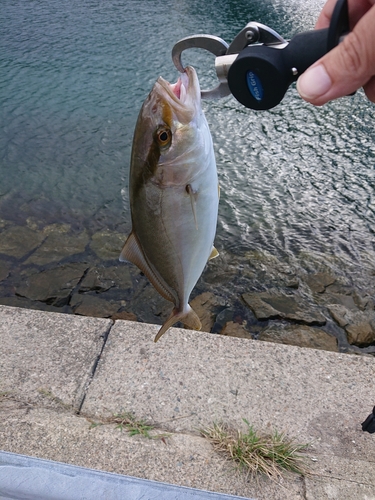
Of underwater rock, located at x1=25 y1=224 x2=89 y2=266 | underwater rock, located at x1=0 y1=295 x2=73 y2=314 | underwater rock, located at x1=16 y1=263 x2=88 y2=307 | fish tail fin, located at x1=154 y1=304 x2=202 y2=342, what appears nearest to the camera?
fish tail fin, located at x1=154 y1=304 x2=202 y2=342

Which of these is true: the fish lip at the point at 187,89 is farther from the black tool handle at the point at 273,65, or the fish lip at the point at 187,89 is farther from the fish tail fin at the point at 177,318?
the fish tail fin at the point at 177,318

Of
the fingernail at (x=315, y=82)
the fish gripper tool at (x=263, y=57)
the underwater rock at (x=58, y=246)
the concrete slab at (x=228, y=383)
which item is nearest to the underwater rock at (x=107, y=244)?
the underwater rock at (x=58, y=246)

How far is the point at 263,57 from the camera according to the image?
5.01ft

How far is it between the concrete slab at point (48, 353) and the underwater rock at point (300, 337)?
1663 mm

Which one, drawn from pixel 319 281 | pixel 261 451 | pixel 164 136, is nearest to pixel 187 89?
pixel 164 136

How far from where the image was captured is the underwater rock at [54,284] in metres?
4.82

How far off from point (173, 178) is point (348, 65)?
61 cm

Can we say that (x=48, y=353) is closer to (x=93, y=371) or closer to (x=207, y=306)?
(x=93, y=371)

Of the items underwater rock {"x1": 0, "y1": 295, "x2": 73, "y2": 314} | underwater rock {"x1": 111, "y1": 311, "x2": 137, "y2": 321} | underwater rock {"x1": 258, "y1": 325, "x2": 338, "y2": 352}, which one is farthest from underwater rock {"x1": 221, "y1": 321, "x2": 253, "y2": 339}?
underwater rock {"x1": 0, "y1": 295, "x2": 73, "y2": 314}

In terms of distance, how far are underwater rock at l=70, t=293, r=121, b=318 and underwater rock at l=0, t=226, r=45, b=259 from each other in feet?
3.37

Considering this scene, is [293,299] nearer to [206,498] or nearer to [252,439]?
[252,439]

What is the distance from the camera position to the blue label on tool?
1.58 metres

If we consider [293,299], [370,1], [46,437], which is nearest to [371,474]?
[46,437]

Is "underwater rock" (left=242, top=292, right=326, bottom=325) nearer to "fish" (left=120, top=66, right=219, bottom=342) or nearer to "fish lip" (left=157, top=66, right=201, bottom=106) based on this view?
"fish" (left=120, top=66, right=219, bottom=342)
